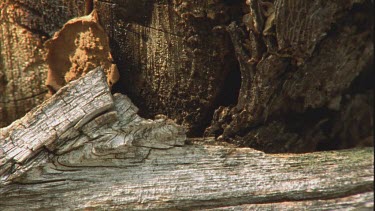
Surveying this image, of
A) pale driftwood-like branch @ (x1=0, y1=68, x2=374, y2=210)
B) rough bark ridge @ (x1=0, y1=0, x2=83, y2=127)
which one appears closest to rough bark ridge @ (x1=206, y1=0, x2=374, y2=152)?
pale driftwood-like branch @ (x1=0, y1=68, x2=374, y2=210)

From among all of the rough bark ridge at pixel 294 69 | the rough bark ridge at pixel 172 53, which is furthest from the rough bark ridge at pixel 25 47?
the rough bark ridge at pixel 294 69

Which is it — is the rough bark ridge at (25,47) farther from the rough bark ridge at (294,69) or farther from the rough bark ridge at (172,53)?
the rough bark ridge at (294,69)

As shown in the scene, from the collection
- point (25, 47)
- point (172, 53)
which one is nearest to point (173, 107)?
point (172, 53)

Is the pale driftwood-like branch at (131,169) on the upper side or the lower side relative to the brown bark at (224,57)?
lower

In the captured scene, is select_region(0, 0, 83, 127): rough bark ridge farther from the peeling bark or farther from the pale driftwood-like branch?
the pale driftwood-like branch

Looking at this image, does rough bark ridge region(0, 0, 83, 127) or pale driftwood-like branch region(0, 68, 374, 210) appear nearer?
pale driftwood-like branch region(0, 68, 374, 210)

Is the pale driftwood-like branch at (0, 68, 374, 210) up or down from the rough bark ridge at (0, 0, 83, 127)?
down

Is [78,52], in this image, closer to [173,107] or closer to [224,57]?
[173,107]
